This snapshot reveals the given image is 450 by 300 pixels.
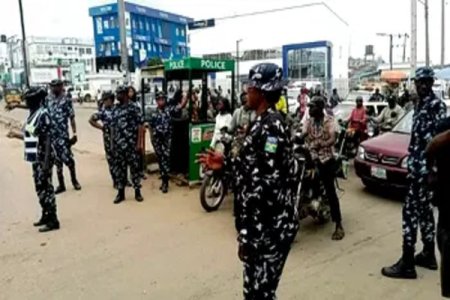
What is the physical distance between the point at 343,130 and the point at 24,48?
25.9m

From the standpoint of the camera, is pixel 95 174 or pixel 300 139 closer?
pixel 300 139

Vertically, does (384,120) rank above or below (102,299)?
above

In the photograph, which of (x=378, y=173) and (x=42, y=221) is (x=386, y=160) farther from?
(x=42, y=221)

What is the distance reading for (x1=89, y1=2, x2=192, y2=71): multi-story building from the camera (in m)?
69.8

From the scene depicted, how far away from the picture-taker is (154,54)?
76.5 metres

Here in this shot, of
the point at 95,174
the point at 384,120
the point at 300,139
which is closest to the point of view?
the point at 300,139

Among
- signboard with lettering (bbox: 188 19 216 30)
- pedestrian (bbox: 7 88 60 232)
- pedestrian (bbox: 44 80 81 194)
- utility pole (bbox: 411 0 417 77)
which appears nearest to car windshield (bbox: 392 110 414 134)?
pedestrian (bbox: 44 80 81 194)

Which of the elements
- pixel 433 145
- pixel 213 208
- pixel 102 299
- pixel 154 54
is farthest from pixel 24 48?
pixel 154 54

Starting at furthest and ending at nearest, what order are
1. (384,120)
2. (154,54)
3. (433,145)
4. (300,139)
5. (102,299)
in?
1. (154,54)
2. (384,120)
3. (300,139)
4. (102,299)
5. (433,145)

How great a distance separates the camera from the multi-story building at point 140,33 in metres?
69.8

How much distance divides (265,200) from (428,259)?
2818 mm

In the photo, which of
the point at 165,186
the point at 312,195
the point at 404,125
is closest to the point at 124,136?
the point at 165,186

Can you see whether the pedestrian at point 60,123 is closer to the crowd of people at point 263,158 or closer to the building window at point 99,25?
the crowd of people at point 263,158

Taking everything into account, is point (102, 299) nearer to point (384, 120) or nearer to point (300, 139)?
point (300, 139)
